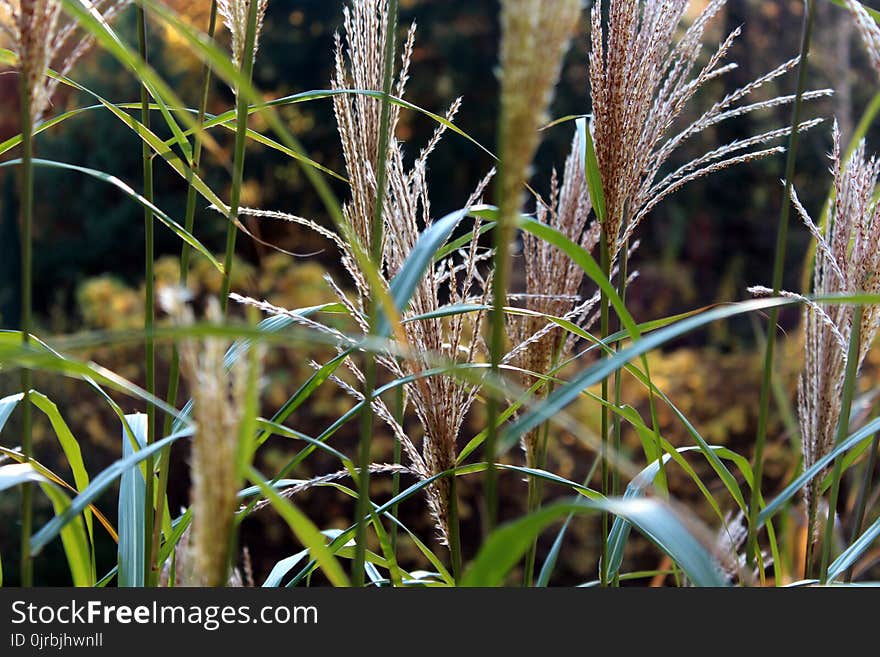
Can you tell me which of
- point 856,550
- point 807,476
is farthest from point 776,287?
point 856,550

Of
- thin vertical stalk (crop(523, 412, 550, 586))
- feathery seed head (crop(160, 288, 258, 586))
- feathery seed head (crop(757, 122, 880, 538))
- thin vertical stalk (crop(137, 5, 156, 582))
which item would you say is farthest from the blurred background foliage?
feathery seed head (crop(160, 288, 258, 586))

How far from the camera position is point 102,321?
494cm

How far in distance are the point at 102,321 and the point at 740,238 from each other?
545cm

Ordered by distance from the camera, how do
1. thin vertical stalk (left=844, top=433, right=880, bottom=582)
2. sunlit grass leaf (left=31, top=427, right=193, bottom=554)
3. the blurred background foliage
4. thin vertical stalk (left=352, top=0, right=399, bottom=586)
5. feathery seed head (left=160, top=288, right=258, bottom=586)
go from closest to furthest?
feathery seed head (left=160, top=288, right=258, bottom=586), sunlit grass leaf (left=31, top=427, right=193, bottom=554), thin vertical stalk (left=352, top=0, right=399, bottom=586), thin vertical stalk (left=844, top=433, right=880, bottom=582), the blurred background foliage

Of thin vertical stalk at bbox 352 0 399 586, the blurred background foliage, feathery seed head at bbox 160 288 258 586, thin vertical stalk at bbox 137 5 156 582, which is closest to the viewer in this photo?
feathery seed head at bbox 160 288 258 586

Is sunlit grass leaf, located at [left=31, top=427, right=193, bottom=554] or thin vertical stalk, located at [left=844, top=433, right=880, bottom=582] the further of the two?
thin vertical stalk, located at [left=844, top=433, right=880, bottom=582]

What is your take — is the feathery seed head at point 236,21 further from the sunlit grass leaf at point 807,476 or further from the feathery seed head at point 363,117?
the sunlit grass leaf at point 807,476

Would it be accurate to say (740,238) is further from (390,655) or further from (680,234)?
(390,655)

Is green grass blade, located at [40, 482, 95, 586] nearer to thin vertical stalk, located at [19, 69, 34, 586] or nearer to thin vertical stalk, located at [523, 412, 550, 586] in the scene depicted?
thin vertical stalk, located at [19, 69, 34, 586]

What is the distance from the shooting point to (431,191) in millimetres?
6953

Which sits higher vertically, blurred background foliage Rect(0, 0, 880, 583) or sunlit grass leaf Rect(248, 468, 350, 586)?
blurred background foliage Rect(0, 0, 880, 583)

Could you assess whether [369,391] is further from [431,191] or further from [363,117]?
[431,191]

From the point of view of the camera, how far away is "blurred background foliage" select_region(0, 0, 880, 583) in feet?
15.6

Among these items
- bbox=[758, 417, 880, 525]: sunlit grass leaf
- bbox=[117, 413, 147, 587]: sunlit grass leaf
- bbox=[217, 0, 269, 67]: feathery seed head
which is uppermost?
bbox=[217, 0, 269, 67]: feathery seed head
